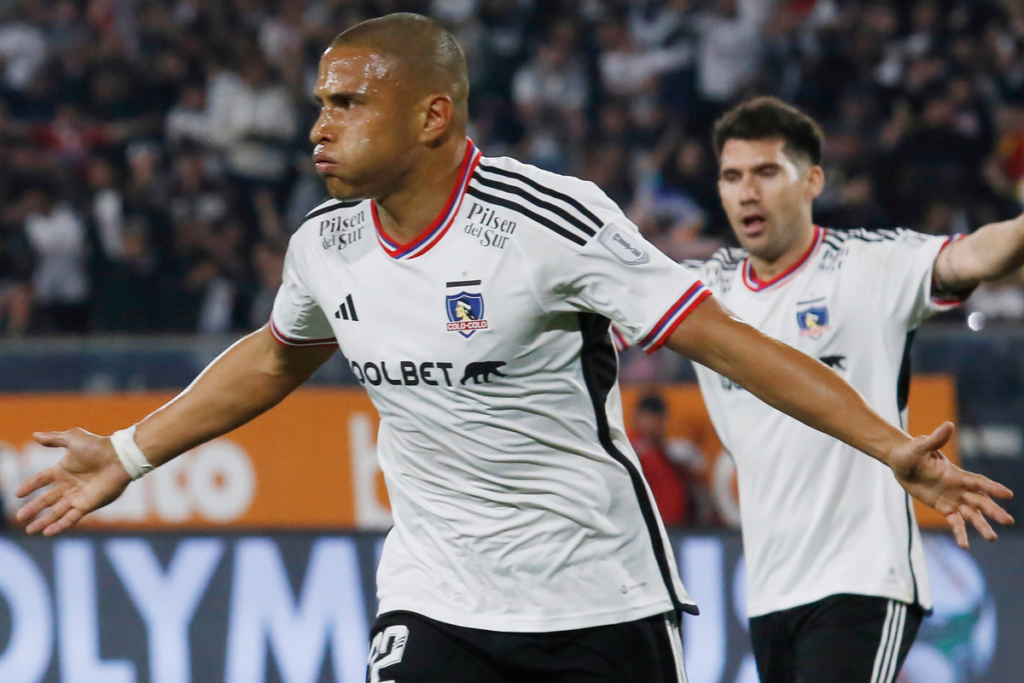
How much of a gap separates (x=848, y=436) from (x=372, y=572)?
4741 mm

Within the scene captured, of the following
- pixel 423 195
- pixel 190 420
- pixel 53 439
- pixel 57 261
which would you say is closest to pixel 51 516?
pixel 53 439

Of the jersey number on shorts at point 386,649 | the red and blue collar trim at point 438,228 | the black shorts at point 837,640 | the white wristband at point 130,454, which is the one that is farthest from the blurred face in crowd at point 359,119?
the black shorts at point 837,640

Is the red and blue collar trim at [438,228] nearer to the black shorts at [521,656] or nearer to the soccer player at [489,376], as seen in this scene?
the soccer player at [489,376]

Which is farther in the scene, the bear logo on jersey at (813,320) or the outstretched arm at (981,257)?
the bear logo on jersey at (813,320)

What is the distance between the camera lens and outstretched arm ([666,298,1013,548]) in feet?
10.4

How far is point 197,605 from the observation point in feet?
25.5

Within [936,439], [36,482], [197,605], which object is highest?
[197,605]

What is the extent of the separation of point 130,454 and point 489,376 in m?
1.15

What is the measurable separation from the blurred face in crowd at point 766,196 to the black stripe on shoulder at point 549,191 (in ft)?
4.62

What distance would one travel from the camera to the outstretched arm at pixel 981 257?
14.3 ft

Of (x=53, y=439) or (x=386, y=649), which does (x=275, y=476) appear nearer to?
(x=53, y=439)

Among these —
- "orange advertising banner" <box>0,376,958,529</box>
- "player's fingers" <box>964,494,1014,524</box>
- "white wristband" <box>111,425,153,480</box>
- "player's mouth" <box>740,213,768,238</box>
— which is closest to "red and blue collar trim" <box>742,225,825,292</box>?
"player's mouth" <box>740,213,768,238</box>

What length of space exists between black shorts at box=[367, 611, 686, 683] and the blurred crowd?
25.3ft

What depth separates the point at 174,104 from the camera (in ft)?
46.3
